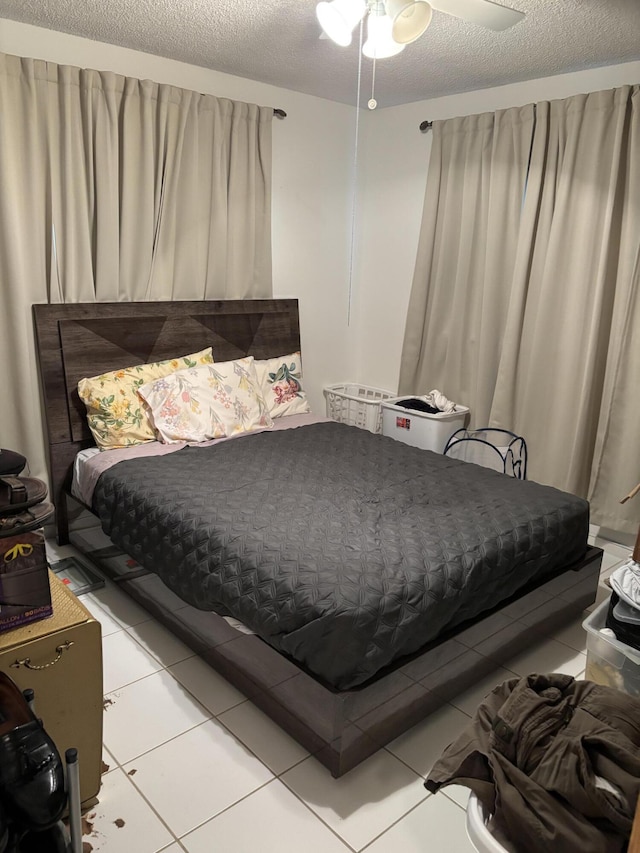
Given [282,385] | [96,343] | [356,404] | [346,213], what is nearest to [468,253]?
[346,213]

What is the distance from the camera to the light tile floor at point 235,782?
5.40 feet

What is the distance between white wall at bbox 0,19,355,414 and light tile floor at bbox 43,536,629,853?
250 centimetres

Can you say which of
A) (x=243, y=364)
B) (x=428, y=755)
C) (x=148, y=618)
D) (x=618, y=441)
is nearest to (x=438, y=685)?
(x=428, y=755)

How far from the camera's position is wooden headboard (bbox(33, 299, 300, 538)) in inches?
119

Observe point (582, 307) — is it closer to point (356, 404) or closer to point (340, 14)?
point (356, 404)

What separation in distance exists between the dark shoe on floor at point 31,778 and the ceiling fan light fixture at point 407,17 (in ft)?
7.14

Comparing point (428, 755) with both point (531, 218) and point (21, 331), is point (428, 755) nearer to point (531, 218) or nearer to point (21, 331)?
point (21, 331)

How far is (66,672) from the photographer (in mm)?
1557

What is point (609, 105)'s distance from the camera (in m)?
3.03

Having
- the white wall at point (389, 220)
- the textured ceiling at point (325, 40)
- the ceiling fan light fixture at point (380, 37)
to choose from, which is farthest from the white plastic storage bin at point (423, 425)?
the ceiling fan light fixture at point (380, 37)

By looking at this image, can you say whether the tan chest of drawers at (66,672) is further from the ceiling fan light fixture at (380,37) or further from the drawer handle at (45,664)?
the ceiling fan light fixture at (380,37)

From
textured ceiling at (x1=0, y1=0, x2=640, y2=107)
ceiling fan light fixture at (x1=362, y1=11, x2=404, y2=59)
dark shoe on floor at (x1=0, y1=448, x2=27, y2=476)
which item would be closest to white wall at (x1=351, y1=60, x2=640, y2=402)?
textured ceiling at (x1=0, y1=0, x2=640, y2=107)

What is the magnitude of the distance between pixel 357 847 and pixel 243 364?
2.41 metres

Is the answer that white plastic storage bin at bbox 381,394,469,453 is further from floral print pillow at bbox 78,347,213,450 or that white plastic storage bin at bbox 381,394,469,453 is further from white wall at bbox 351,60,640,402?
floral print pillow at bbox 78,347,213,450
